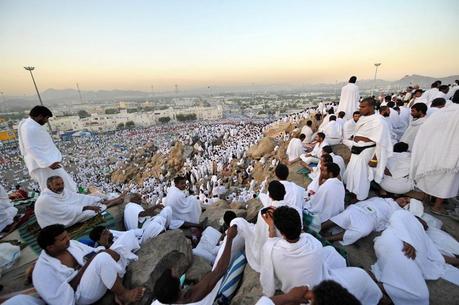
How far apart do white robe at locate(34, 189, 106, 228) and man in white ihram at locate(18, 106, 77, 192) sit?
39 centimetres

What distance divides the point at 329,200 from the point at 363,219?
447mm

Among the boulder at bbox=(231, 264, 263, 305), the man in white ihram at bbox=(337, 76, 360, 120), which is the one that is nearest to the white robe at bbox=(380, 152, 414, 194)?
the boulder at bbox=(231, 264, 263, 305)

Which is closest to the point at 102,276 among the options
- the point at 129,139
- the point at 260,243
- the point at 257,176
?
the point at 260,243

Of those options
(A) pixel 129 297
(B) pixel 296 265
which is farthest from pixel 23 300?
(B) pixel 296 265

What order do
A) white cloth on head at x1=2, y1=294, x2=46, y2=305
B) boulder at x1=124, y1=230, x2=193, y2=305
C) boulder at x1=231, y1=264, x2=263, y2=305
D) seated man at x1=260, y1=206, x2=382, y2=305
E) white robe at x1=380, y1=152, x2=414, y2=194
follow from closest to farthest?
seated man at x1=260, y1=206, x2=382, y2=305 → white cloth on head at x1=2, y1=294, x2=46, y2=305 → boulder at x1=231, y1=264, x2=263, y2=305 → boulder at x1=124, y1=230, x2=193, y2=305 → white robe at x1=380, y1=152, x2=414, y2=194

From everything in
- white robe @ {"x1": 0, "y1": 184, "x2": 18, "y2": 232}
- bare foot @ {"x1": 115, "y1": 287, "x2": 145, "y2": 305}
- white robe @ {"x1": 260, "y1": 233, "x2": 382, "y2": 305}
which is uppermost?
white robe @ {"x1": 260, "y1": 233, "x2": 382, "y2": 305}

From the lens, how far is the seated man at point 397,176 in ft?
12.3

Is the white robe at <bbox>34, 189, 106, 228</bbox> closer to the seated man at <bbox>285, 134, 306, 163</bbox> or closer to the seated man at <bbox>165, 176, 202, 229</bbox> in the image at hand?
the seated man at <bbox>165, 176, 202, 229</bbox>

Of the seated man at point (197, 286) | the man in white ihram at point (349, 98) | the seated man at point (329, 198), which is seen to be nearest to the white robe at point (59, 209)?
the seated man at point (197, 286)

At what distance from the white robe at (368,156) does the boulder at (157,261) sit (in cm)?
290

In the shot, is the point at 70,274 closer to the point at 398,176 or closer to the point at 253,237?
the point at 253,237

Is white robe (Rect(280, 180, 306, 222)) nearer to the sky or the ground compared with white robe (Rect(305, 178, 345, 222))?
nearer to the sky

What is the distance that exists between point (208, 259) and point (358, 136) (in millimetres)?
3096

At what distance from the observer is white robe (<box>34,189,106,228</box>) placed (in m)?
3.04
